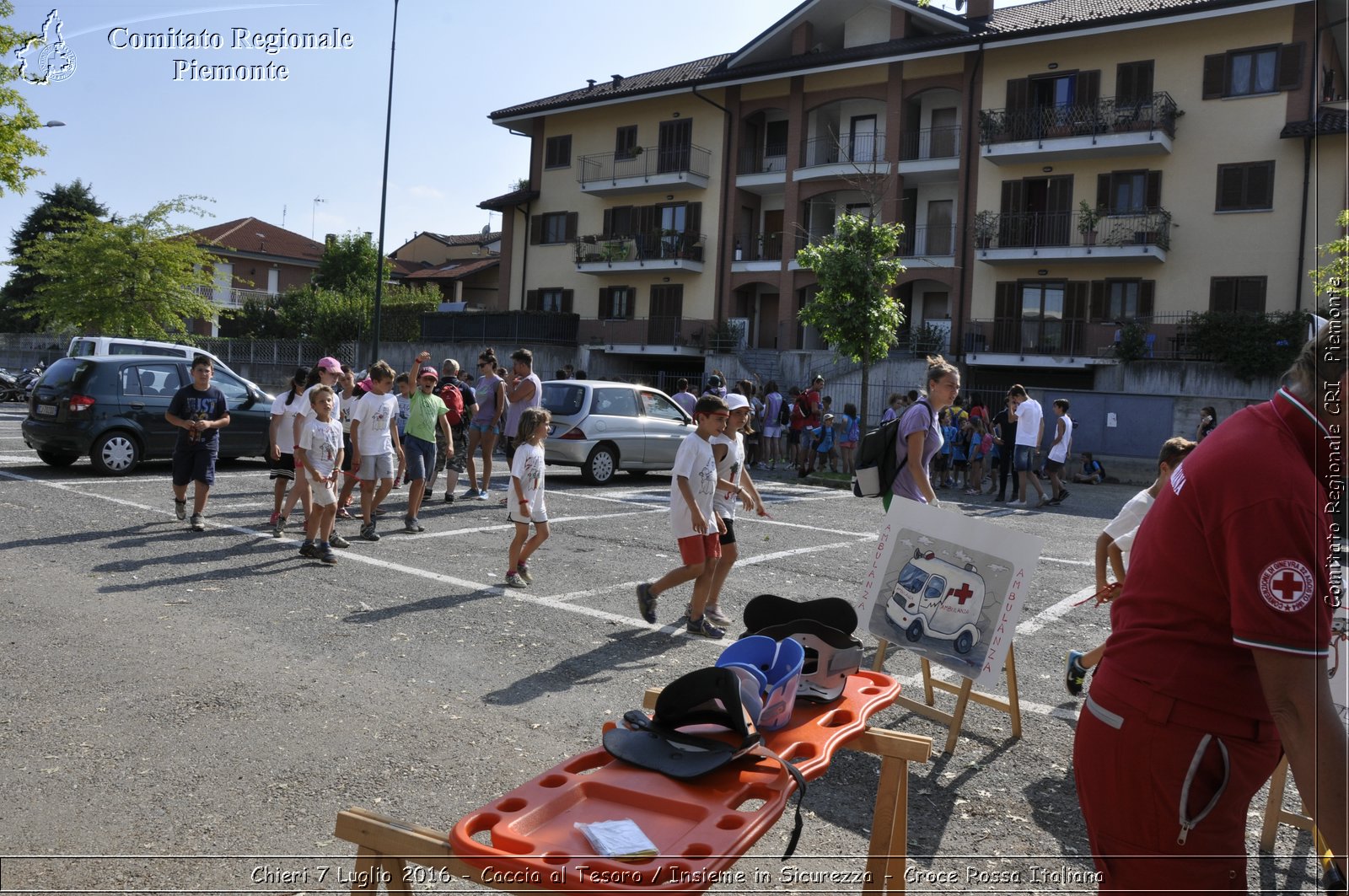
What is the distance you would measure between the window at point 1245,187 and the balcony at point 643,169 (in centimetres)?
1709

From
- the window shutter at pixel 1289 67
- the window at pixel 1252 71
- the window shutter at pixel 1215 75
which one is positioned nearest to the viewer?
the window shutter at pixel 1289 67

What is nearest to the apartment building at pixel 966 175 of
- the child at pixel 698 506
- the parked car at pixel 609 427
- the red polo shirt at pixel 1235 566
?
the parked car at pixel 609 427

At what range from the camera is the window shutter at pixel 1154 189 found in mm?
28750

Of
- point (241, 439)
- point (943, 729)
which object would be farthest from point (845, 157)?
point (943, 729)

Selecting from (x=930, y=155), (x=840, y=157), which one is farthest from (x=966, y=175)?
(x=840, y=157)

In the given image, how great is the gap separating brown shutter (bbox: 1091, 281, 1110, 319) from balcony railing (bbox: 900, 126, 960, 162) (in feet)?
20.3

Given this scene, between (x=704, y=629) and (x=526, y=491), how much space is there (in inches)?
80.6

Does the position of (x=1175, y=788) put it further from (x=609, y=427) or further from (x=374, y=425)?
(x=609, y=427)

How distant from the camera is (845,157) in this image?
34031mm

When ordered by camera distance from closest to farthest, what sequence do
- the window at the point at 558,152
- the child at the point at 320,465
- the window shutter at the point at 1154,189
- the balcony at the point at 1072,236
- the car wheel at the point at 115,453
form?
the child at the point at 320,465
the car wheel at the point at 115,453
the balcony at the point at 1072,236
the window shutter at the point at 1154,189
the window at the point at 558,152

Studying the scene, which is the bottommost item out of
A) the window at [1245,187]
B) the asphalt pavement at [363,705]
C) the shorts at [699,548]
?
the asphalt pavement at [363,705]

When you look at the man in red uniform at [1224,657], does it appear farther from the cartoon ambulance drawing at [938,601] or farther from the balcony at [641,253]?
the balcony at [641,253]

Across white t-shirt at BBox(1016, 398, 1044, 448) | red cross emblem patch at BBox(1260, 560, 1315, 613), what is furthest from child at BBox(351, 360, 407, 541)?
white t-shirt at BBox(1016, 398, 1044, 448)

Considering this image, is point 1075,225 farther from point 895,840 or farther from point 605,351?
point 895,840
